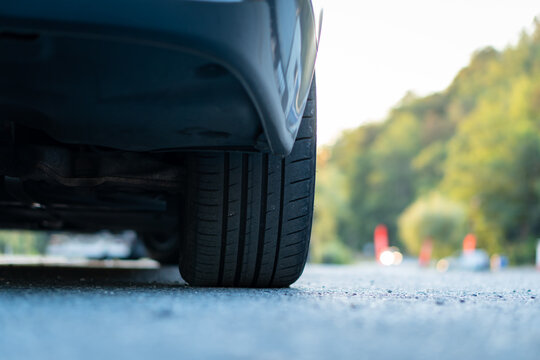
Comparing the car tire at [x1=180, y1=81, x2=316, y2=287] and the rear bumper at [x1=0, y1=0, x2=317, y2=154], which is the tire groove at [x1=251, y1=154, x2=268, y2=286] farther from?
the rear bumper at [x1=0, y1=0, x2=317, y2=154]

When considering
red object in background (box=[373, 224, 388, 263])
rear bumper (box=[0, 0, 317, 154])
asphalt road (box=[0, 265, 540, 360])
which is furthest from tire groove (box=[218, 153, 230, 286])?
red object in background (box=[373, 224, 388, 263])

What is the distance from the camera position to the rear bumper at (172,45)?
123 cm

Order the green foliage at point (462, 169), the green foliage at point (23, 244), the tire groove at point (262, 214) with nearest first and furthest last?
the tire groove at point (262, 214) → the green foliage at point (23, 244) → the green foliage at point (462, 169)

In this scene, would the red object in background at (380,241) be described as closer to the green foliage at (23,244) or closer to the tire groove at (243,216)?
the green foliage at (23,244)

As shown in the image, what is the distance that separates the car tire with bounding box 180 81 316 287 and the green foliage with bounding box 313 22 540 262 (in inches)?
623

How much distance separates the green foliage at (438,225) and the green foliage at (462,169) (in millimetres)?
A: 40

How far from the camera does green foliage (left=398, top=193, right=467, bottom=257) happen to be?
80.7ft

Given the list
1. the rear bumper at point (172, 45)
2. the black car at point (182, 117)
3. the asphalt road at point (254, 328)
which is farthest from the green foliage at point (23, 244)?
the asphalt road at point (254, 328)

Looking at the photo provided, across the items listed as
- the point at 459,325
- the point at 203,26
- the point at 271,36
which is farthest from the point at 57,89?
the point at 459,325

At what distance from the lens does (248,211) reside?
1.91 m

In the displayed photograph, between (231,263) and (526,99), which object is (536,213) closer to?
(526,99)

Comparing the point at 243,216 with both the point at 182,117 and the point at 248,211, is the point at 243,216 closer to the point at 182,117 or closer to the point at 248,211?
the point at 248,211

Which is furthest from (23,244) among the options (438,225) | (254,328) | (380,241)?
(438,225)

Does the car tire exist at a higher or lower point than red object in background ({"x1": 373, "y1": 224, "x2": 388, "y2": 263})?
higher
